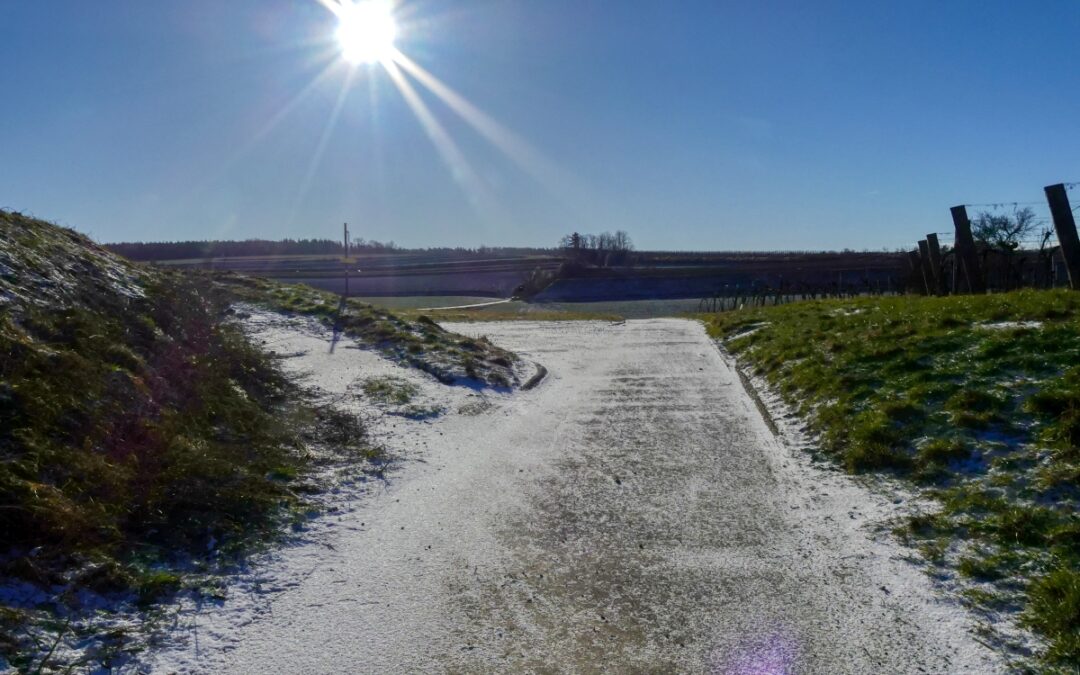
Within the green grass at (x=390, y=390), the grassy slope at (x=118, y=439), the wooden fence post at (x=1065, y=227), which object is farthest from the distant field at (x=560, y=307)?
the grassy slope at (x=118, y=439)

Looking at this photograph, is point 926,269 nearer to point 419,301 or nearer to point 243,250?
point 419,301

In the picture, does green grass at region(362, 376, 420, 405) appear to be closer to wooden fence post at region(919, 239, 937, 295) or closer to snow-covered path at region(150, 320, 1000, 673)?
snow-covered path at region(150, 320, 1000, 673)

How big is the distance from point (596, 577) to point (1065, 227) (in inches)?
514

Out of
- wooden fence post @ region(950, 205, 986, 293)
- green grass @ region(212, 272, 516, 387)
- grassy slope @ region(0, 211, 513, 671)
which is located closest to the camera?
grassy slope @ region(0, 211, 513, 671)

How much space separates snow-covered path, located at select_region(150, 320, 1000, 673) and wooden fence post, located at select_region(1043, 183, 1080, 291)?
8.06m

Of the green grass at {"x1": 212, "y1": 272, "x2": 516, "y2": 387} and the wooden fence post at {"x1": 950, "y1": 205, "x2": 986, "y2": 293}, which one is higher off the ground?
the wooden fence post at {"x1": 950, "y1": 205, "x2": 986, "y2": 293}

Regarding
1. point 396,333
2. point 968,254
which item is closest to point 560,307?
point 968,254

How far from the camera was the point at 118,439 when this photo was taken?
24.0ft

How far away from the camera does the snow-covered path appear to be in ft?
15.8

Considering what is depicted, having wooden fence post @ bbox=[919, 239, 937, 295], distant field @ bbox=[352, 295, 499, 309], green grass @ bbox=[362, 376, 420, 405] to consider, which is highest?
wooden fence post @ bbox=[919, 239, 937, 295]

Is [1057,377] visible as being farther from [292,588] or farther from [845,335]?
[292,588]

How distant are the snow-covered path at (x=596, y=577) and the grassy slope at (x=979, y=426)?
1.58 ft

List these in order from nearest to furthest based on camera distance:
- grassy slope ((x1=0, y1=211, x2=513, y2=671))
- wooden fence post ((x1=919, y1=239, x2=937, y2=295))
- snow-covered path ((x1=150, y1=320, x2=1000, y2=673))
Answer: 1. snow-covered path ((x1=150, y1=320, x2=1000, y2=673))
2. grassy slope ((x1=0, y1=211, x2=513, y2=671))
3. wooden fence post ((x1=919, y1=239, x2=937, y2=295))

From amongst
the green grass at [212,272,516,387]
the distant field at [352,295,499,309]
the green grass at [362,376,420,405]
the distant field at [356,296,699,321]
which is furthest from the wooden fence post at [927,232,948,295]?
the distant field at [352,295,499,309]
